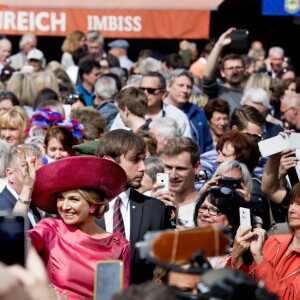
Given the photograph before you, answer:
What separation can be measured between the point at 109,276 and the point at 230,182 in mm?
3119

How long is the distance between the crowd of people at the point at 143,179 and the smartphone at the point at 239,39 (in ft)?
0.57

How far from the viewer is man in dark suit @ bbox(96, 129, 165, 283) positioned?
6.37m

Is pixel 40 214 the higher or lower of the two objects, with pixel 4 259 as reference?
lower

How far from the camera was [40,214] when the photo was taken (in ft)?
24.3

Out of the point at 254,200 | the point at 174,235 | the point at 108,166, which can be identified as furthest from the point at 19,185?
the point at 174,235

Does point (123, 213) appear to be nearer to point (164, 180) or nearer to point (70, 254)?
point (164, 180)

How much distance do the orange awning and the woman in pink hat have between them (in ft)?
33.4

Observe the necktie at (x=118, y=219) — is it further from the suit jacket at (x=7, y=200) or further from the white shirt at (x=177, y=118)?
the white shirt at (x=177, y=118)

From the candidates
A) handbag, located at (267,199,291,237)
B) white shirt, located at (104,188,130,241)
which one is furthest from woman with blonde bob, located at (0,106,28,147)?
white shirt, located at (104,188,130,241)

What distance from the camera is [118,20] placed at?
1650cm

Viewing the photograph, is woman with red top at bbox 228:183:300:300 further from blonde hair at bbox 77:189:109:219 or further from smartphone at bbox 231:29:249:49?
smartphone at bbox 231:29:249:49

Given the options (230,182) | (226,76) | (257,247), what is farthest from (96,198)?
(226,76)

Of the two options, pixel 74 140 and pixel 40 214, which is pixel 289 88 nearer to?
pixel 74 140

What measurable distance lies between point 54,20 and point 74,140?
320 inches
